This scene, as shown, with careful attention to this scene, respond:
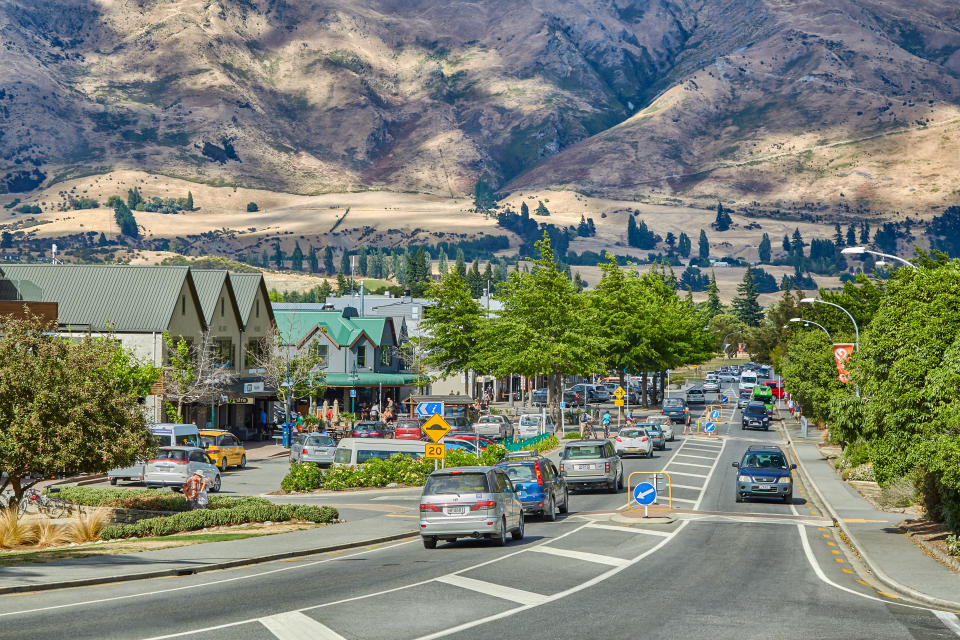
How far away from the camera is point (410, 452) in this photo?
47406 millimetres

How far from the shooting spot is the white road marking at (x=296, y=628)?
14.8 metres

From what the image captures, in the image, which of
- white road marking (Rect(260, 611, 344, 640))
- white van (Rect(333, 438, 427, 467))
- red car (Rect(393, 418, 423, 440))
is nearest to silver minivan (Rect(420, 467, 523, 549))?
white road marking (Rect(260, 611, 344, 640))

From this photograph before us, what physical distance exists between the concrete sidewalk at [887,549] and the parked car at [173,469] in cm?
2226

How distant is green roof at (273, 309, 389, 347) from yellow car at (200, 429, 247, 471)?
132 feet

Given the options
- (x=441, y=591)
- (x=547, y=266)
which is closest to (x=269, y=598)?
(x=441, y=591)

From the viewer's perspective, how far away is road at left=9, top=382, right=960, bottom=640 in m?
15.3

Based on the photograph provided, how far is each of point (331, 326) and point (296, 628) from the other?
3241 inches

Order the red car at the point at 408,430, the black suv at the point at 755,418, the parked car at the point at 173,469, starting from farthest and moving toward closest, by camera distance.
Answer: the black suv at the point at 755,418 < the red car at the point at 408,430 < the parked car at the point at 173,469

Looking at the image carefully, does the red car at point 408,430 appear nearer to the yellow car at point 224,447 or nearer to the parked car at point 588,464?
the yellow car at point 224,447

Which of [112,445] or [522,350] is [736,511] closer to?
[112,445]

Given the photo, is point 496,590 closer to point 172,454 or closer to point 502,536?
point 502,536

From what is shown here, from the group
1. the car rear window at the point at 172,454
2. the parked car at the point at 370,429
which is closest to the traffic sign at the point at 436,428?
the car rear window at the point at 172,454

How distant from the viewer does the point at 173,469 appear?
4128cm

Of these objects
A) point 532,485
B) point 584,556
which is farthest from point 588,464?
point 584,556
